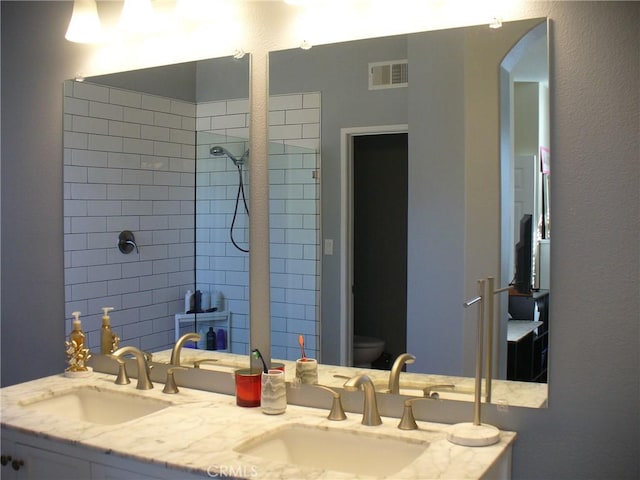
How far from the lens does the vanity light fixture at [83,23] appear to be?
8.29ft

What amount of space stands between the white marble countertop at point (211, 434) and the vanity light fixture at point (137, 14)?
132 cm

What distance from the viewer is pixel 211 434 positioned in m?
1.89

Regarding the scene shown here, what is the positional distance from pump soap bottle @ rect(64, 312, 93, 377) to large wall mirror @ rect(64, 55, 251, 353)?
77 millimetres

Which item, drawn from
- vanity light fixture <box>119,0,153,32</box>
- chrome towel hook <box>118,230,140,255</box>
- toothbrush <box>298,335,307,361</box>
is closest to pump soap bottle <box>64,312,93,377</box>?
chrome towel hook <box>118,230,140,255</box>

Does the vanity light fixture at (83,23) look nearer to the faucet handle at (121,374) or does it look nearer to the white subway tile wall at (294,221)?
the white subway tile wall at (294,221)

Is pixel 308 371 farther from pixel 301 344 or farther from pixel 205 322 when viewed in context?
pixel 205 322

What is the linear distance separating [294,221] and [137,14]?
986mm

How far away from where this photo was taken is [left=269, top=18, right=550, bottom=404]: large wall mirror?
1846 millimetres

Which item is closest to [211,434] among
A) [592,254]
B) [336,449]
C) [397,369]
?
[336,449]

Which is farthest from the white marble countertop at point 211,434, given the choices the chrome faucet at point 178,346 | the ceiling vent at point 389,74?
the ceiling vent at point 389,74

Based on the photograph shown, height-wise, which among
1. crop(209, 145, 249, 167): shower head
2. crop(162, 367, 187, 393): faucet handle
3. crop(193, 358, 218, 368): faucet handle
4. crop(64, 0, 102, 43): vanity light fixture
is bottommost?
crop(162, 367, 187, 393): faucet handle

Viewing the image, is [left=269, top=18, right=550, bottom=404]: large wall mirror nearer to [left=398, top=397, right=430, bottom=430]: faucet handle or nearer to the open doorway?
the open doorway

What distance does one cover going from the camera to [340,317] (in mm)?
2184

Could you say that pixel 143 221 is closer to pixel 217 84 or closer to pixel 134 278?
pixel 134 278
